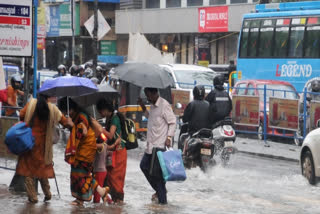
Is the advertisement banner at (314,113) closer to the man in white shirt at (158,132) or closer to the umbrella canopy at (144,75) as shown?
the umbrella canopy at (144,75)

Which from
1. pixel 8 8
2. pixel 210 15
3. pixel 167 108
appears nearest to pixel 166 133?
pixel 167 108

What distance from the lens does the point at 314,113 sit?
18531mm

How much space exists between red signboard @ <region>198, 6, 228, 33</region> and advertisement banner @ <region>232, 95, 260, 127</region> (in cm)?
2459

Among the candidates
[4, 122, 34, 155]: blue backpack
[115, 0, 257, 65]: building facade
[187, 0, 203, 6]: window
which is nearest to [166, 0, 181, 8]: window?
[115, 0, 257, 65]: building facade

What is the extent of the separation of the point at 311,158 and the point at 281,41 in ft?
54.8

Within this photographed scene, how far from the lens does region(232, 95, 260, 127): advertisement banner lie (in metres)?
21.1

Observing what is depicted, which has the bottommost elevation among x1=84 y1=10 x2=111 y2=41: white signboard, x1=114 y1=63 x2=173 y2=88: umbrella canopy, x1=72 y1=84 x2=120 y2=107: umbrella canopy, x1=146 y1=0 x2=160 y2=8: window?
x1=72 y1=84 x2=120 y2=107: umbrella canopy

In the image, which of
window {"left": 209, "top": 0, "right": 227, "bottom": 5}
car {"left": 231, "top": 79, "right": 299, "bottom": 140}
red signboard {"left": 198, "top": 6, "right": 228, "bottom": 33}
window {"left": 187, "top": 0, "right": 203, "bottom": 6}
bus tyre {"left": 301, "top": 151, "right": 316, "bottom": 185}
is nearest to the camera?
bus tyre {"left": 301, "top": 151, "right": 316, "bottom": 185}

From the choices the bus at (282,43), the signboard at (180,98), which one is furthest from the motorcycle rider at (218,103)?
the bus at (282,43)

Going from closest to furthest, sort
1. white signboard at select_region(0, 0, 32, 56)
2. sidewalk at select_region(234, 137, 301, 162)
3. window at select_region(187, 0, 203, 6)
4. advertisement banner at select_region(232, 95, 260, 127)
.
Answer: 1. white signboard at select_region(0, 0, 32, 56)
2. sidewalk at select_region(234, 137, 301, 162)
3. advertisement banner at select_region(232, 95, 260, 127)
4. window at select_region(187, 0, 203, 6)

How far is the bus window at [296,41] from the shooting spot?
28.1 m

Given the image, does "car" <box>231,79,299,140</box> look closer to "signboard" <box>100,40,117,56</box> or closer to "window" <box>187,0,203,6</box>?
"window" <box>187,0,203,6</box>

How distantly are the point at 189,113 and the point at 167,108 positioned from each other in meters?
3.03

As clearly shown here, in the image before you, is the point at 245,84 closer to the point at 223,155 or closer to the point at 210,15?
the point at 223,155
